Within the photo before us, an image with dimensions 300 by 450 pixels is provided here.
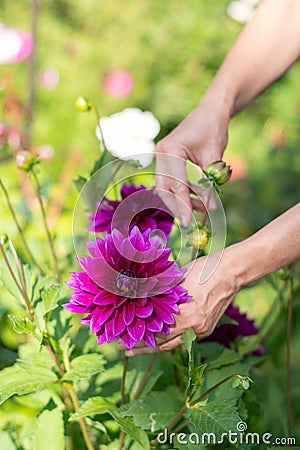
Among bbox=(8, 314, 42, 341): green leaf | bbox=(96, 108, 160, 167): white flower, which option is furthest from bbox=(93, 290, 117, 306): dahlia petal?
bbox=(96, 108, 160, 167): white flower

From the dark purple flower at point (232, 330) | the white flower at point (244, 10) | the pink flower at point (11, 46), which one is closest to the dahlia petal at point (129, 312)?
the dark purple flower at point (232, 330)

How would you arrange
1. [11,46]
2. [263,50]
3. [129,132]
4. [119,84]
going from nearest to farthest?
[263,50] < [129,132] < [11,46] < [119,84]

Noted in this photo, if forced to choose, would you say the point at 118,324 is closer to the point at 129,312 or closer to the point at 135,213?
the point at 129,312

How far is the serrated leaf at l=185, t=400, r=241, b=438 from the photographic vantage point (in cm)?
67

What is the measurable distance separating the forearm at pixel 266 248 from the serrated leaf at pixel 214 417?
0.44ft

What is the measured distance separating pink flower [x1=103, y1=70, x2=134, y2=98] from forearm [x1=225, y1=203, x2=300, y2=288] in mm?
1725

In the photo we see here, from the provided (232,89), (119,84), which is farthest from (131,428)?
(119,84)

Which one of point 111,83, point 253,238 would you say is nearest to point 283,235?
point 253,238

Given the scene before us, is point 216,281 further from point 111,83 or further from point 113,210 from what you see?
point 111,83

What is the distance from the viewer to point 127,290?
65cm

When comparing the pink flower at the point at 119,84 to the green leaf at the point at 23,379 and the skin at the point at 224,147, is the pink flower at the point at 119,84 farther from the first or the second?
the green leaf at the point at 23,379

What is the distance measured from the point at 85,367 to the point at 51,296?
0.37ft

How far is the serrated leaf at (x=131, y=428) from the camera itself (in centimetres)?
70

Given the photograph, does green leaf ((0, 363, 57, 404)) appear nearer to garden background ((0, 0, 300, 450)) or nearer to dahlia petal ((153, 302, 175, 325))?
dahlia petal ((153, 302, 175, 325))
